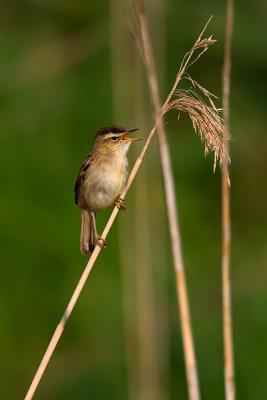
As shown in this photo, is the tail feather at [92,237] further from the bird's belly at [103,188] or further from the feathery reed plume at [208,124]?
the feathery reed plume at [208,124]

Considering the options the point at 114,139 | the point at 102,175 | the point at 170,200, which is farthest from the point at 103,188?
the point at 170,200

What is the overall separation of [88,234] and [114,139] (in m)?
0.52

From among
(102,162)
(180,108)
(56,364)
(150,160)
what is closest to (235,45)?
(150,160)

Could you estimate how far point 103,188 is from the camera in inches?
193

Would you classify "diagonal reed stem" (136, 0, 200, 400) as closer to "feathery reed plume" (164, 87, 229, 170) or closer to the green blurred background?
"feathery reed plume" (164, 87, 229, 170)

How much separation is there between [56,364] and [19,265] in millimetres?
993

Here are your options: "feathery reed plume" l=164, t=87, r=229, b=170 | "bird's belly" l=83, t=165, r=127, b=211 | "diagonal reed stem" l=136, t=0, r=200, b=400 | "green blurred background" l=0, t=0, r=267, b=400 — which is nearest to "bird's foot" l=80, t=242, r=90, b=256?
"bird's belly" l=83, t=165, r=127, b=211

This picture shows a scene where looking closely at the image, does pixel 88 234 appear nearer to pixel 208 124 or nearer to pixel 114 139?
pixel 114 139

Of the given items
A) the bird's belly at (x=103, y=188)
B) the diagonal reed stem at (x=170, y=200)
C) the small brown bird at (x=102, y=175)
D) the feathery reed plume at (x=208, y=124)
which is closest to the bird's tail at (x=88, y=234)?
the small brown bird at (x=102, y=175)

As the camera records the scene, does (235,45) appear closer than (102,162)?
No

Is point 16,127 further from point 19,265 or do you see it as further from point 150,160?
point 150,160

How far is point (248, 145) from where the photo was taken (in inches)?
401

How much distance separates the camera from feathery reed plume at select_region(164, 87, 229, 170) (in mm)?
3047

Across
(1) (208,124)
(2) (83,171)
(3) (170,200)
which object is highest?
(1) (208,124)
